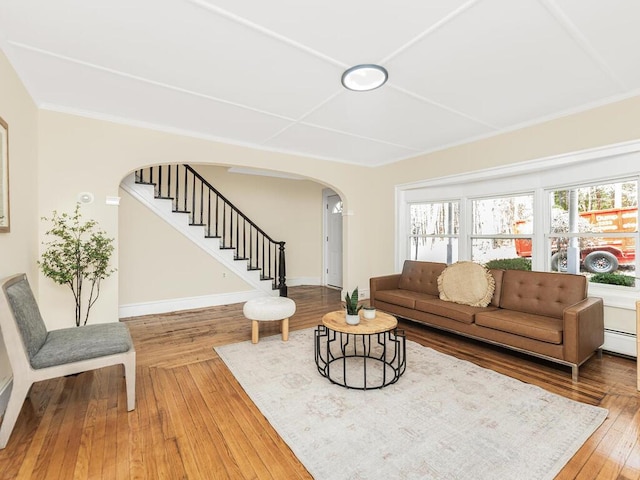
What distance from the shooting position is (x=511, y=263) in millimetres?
4055

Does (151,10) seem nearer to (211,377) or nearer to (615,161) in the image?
(211,377)

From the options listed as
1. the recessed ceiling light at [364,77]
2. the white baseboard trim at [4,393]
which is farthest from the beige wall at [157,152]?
the recessed ceiling light at [364,77]

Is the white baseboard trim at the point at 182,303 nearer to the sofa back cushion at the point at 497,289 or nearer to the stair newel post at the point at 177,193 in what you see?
the stair newel post at the point at 177,193

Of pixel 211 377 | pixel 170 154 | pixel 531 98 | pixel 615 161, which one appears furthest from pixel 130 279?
pixel 615 161

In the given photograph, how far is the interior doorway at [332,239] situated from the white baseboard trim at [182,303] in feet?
6.73

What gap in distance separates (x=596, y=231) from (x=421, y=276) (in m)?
2.06

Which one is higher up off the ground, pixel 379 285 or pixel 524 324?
pixel 379 285

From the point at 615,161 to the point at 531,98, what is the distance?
3.76 ft

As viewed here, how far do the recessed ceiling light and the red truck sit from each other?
9.57 feet

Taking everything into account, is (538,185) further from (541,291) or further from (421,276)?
(421,276)

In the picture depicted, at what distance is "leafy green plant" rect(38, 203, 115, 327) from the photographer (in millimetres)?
2820

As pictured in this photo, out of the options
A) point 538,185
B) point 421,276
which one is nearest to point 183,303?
point 421,276

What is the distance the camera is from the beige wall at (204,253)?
4.64 meters

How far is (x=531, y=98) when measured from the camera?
292cm
